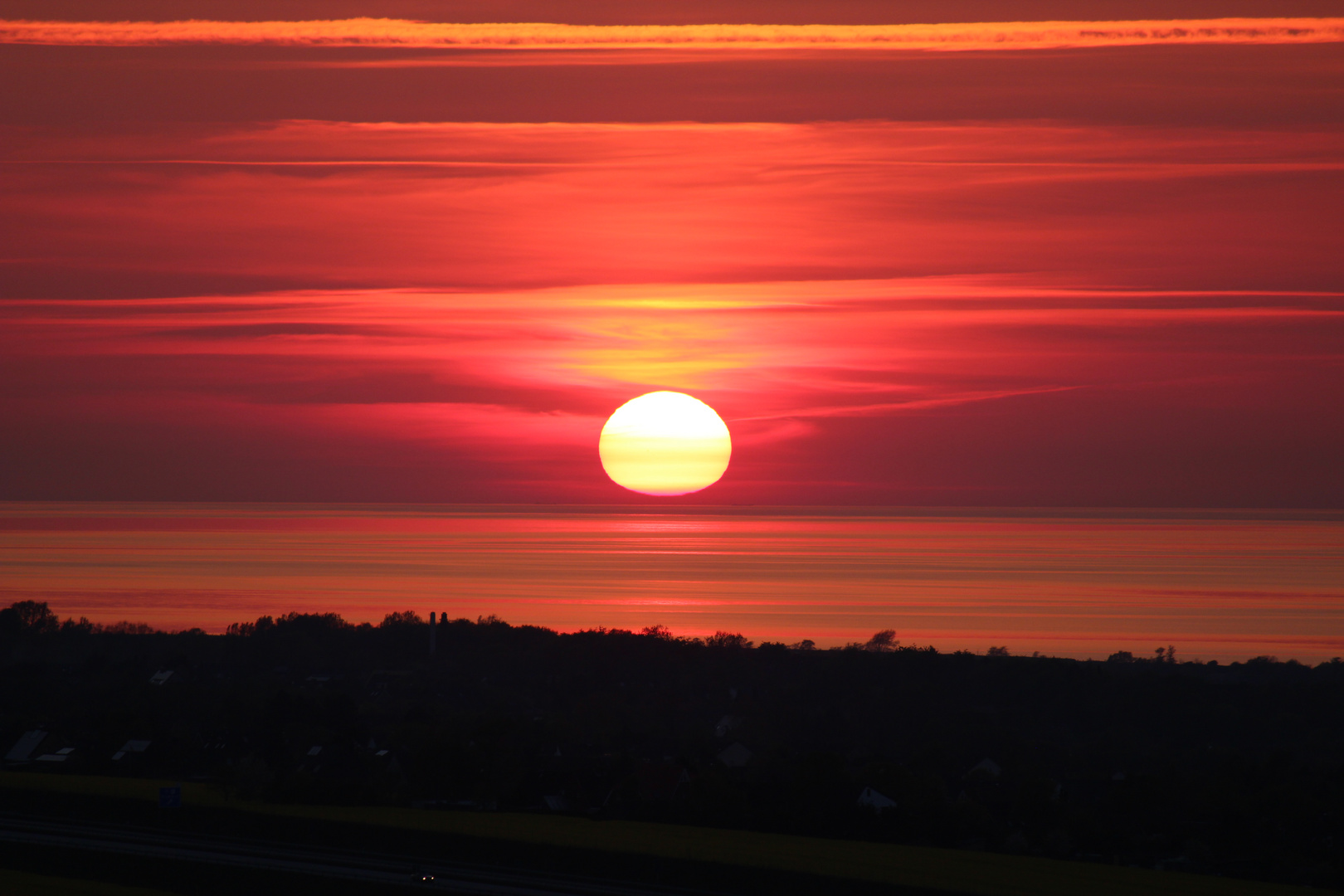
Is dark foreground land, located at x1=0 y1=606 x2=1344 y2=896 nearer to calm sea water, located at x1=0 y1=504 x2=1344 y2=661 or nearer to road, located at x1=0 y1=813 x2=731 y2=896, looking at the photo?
road, located at x1=0 y1=813 x2=731 y2=896

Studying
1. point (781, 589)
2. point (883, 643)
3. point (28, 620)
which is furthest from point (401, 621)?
point (781, 589)

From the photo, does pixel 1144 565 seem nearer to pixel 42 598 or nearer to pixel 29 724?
pixel 42 598

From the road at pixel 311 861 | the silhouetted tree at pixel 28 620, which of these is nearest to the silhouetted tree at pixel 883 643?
the road at pixel 311 861

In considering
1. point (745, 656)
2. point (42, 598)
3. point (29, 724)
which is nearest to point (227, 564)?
point (42, 598)

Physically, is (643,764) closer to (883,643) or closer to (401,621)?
(883,643)

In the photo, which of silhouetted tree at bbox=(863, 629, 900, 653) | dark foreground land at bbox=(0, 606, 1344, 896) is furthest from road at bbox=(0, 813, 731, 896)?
silhouetted tree at bbox=(863, 629, 900, 653)
